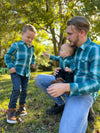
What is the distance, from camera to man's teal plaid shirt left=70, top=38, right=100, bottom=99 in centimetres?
162

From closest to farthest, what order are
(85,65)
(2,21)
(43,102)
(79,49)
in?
(85,65) → (79,49) → (43,102) → (2,21)

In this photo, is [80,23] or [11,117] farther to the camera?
[11,117]

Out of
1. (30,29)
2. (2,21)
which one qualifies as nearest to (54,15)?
(2,21)

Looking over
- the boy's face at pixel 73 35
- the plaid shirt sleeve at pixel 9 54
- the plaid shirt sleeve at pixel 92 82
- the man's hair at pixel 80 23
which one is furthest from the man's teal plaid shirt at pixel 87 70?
the plaid shirt sleeve at pixel 9 54

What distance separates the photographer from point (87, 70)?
6.24 feet

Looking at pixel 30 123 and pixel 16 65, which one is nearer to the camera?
pixel 30 123

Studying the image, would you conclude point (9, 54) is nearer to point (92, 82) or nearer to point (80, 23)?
point (80, 23)

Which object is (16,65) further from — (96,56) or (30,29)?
(96,56)

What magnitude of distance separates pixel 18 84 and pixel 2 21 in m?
6.78

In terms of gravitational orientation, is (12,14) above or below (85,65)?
above

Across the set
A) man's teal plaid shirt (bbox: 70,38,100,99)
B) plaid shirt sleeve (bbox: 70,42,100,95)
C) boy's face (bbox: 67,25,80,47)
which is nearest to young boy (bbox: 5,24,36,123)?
boy's face (bbox: 67,25,80,47)

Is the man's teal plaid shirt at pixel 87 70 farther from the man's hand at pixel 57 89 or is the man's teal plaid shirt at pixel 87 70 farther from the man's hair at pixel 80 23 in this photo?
the man's hair at pixel 80 23

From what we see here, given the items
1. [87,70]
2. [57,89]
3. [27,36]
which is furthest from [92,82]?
[27,36]

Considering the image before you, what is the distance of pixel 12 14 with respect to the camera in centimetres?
A: 876
